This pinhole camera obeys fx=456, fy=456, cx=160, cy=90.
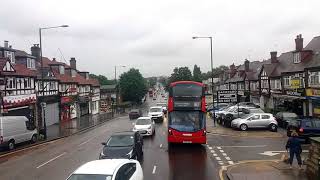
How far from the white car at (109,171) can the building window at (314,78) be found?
34.8 metres

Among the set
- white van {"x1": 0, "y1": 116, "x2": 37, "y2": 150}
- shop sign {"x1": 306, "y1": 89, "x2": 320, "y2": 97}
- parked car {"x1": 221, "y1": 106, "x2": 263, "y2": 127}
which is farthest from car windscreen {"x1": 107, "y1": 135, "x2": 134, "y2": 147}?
shop sign {"x1": 306, "y1": 89, "x2": 320, "y2": 97}

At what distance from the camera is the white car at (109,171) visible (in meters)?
12.8

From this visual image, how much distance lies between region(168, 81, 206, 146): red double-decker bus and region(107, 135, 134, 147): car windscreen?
567 centimetres

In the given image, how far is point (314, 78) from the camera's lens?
151 ft

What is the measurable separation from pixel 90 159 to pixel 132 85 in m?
83.1

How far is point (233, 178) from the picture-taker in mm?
17891

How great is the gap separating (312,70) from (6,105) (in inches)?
1179

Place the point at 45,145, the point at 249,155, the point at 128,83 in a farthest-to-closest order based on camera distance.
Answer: the point at 128,83 < the point at 45,145 < the point at 249,155

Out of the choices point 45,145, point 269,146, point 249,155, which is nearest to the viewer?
point 249,155

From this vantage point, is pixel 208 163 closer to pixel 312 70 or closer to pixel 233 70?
pixel 312 70

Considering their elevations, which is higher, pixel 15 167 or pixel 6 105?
pixel 6 105

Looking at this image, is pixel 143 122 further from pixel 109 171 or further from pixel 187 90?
pixel 109 171

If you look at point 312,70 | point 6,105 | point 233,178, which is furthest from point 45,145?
point 312,70

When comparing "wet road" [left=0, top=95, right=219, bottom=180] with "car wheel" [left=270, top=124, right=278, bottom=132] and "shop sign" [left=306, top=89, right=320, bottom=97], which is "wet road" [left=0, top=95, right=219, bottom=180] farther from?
"shop sign" [left=306, top=89, right=320, bottom=97]
